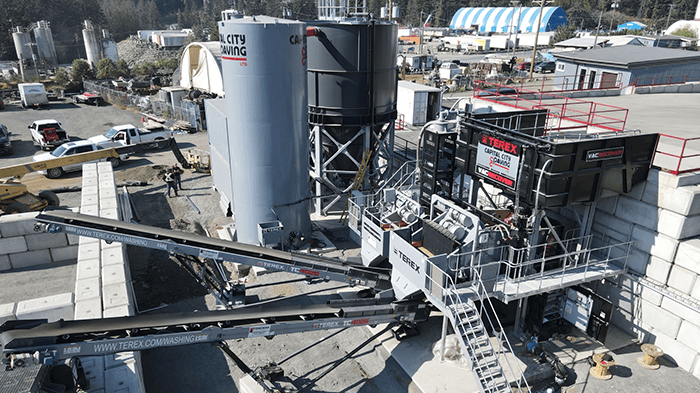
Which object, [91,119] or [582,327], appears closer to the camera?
[582,327]

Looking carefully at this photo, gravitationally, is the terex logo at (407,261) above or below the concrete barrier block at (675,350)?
above

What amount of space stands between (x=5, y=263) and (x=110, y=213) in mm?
4165

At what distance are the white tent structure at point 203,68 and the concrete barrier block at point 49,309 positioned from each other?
2928cm

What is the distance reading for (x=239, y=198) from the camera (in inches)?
655

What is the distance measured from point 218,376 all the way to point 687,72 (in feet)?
110

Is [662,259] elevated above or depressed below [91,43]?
below

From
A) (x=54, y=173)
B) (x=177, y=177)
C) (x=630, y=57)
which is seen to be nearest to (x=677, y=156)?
(x=630, y=57)

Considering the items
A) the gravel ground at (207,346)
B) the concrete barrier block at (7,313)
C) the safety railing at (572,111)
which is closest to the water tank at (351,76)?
the gravel ground at (207,346)

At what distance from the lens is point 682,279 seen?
11.7 meters

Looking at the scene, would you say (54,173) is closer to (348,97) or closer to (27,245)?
(27,245)

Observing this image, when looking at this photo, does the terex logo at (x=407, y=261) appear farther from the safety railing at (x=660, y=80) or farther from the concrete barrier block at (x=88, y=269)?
the safety railing at (x=660, y=80)

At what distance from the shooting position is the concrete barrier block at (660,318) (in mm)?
11863

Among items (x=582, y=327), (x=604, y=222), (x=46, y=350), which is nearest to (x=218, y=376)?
(x=46, y=350)

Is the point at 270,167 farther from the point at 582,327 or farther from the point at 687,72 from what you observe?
the point at 687,72
